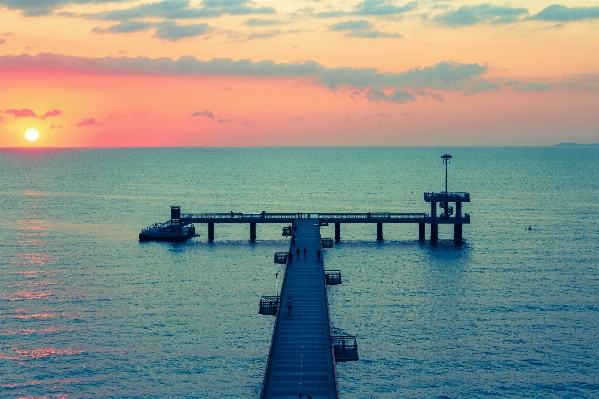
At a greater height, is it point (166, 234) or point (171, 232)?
point (171, 232)

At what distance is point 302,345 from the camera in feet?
154

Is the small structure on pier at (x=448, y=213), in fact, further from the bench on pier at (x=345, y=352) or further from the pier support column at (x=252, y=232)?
the bench on pier at (x=345, y=352)

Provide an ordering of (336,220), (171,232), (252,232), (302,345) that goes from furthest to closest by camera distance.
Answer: (252,232)
(171,232)
(336,220)
(302,345)

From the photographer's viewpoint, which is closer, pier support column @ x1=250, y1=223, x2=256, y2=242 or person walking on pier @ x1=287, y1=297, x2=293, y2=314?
person walking on pier @ x1=287, y1=297, x2=293, y2=314

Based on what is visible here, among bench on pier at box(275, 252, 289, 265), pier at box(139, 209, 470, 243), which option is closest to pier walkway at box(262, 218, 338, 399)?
bench on pier at box(275, 252, 289, 265)

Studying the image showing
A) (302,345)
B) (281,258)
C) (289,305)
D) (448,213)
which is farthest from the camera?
(448,213)

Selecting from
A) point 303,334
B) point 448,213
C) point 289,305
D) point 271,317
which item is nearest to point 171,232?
point 448,213

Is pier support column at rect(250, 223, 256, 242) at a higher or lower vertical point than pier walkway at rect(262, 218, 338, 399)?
higher

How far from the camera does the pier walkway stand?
4116 cm

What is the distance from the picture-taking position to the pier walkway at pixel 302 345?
41156 mm

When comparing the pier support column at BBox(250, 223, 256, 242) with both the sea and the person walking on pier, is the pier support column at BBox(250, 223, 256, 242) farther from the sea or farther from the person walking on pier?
the person walking on pier

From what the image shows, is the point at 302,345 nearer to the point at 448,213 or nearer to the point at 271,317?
the point at 271,317

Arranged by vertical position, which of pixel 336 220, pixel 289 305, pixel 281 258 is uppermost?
pixel 336 220

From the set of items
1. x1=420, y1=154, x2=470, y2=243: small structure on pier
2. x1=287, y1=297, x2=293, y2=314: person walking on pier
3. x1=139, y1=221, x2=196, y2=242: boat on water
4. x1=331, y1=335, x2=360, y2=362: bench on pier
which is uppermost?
x1=420, y1=154, x2=470, y2=243: small structure on pier
